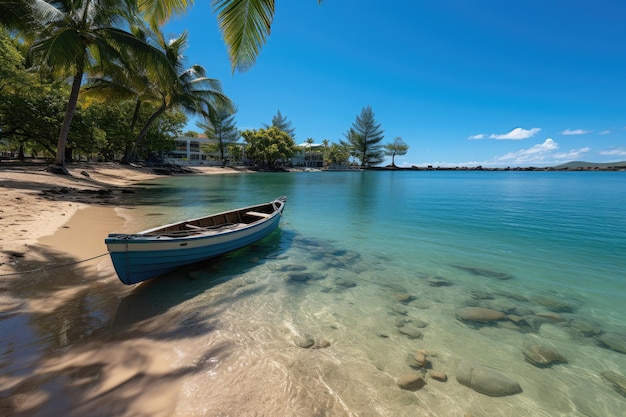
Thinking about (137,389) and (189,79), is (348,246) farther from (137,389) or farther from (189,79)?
(189,79)

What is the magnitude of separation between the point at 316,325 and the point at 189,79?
34795 mm

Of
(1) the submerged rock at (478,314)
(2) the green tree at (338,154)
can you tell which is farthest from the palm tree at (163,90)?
(2) the green tree at (338,154)

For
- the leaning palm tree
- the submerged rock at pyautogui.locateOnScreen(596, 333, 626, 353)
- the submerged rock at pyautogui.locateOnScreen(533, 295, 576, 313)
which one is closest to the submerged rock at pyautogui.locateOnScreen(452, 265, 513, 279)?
the submerged rock at pyautogui.locateOnScreen(533, 295, 576, 313)

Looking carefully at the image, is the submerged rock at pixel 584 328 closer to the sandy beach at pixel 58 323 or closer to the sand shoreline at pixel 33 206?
the sandy beach at pixel 58 323

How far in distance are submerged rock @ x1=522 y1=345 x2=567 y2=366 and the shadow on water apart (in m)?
4.47

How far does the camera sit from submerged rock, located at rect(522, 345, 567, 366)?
162 inches

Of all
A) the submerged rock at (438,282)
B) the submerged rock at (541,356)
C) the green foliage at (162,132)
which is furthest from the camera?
the green foliage at (162,132)

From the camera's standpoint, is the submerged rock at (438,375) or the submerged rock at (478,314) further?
the submerged rock at (478,314)

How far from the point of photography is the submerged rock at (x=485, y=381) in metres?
3.52

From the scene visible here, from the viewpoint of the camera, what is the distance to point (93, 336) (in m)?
→ 4.07

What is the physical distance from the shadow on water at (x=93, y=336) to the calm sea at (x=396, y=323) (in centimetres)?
12

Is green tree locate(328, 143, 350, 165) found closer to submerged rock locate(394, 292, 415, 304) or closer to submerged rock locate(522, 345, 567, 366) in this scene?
submerged rock locate(394, 292, 415, 304)

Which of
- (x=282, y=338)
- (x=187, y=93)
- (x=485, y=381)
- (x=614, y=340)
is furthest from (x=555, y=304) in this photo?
(x=187, y=93)

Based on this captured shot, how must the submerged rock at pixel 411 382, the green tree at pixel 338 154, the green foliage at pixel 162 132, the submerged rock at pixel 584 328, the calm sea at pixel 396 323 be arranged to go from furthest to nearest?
the green tree at pixel 338 154
the green foliage at pixel 162 132
the submerged rock at pixel 584 328
the submerged rock at pixel 411 382
the calm sea at pixel 396 323
